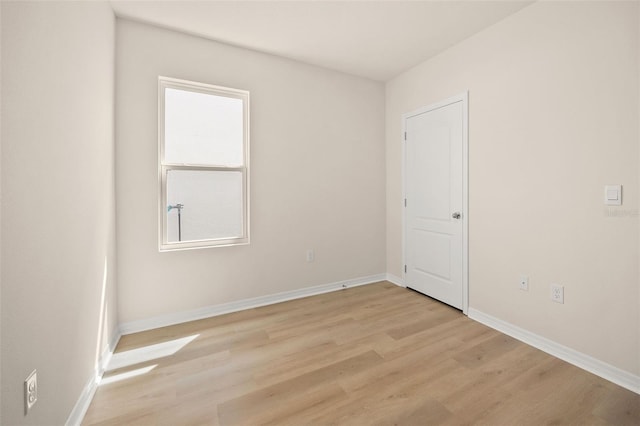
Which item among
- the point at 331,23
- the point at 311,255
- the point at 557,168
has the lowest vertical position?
the point at 311,255

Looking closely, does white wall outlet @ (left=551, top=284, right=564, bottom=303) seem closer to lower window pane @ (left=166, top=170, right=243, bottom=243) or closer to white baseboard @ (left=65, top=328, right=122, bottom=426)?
lower window pane @ (left=166, top=170, right=243, bottom=243)

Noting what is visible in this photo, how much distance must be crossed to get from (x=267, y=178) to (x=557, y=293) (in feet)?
9.08

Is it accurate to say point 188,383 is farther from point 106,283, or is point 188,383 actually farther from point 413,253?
point 413,253

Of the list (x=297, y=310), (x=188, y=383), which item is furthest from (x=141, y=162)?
(x=297, y=310)

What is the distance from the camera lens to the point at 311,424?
1470 millimetres

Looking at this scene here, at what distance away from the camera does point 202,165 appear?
2.76 metres

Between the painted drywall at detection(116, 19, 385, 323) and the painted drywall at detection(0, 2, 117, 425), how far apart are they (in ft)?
1.79

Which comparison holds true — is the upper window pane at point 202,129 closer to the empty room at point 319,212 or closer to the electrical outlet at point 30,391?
the empty room at point 319,212

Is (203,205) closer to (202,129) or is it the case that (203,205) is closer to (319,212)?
(202,129)

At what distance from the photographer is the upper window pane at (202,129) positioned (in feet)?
8.67

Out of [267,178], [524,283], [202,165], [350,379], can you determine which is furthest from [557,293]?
[202,165]

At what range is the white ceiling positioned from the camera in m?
2.27

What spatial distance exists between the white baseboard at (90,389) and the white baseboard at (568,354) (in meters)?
3.04

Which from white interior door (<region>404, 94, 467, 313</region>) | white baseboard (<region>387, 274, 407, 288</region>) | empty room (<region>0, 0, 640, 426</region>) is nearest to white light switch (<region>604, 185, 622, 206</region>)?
empty room (<region>0, 0, 640, 426</region>)
